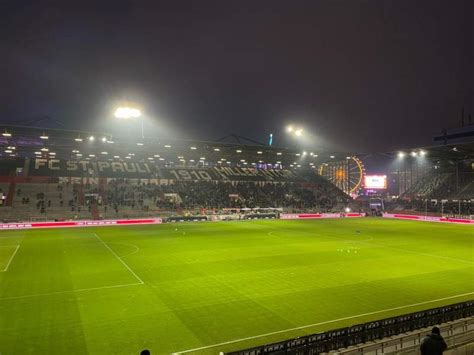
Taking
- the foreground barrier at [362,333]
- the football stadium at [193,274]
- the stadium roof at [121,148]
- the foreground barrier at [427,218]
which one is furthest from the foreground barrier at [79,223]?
the foreground barrier at [362,333]

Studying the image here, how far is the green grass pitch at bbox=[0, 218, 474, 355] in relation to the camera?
11000mm

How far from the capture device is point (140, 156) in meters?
69.3

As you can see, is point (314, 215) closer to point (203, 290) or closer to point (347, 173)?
point (347, 173)

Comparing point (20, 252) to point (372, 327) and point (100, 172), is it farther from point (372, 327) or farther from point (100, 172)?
point (100, 172)

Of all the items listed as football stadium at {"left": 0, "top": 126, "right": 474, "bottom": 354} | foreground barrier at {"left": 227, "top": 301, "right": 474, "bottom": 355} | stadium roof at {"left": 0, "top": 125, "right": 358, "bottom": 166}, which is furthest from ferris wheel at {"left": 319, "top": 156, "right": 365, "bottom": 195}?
foreground barrier at {"left": 227, "top": 301, "right": 474, "bottom": 355}

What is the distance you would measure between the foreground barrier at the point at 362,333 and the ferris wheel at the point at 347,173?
69404mm

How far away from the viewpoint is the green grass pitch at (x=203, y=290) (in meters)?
11.0

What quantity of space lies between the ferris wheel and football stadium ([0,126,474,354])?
18567 millimetres

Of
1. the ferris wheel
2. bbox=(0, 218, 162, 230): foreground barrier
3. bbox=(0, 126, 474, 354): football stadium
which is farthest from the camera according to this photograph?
the ferris wheel

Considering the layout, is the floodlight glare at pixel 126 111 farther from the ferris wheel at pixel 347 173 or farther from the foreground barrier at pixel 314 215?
the ferris wheel at pixel 347 173

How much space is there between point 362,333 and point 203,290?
8.20 meters

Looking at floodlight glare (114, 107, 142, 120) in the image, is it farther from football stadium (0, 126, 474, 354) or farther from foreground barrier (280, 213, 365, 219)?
foreground barrier (280, 213, 365, 219)

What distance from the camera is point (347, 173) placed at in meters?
87.2

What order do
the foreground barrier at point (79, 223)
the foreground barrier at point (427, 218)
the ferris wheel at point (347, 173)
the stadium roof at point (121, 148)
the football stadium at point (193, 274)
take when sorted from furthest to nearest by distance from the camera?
the ferris wheel at point (347, 173), the foreground barrier at point (427, 218), the stadium roof at point (121, 148), the foreground barrier at point (79, 223), the football stadium at point (193, 274)
